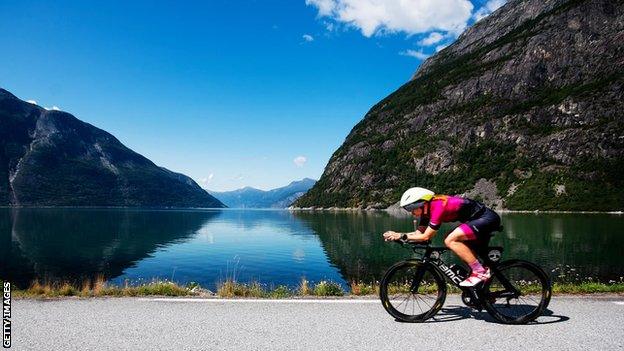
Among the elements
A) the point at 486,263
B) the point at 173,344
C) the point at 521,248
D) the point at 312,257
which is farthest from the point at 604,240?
the point at 173,344

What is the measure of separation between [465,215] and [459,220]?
0.23 meters

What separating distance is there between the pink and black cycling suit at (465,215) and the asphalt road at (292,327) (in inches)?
71.3

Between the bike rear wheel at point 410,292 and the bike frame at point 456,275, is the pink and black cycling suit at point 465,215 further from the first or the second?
the bike rear wheel at point 410,292

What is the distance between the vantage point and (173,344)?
23.2 feet

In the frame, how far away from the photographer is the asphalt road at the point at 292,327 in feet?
23.0

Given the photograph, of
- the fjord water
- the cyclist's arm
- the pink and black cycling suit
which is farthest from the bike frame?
the fjord water

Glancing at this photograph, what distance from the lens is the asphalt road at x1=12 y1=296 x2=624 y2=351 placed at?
7.02m

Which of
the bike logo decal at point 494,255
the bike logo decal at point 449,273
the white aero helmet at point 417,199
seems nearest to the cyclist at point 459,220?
the white aero helmet at point 417,199

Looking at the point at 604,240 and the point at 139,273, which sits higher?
the point at 604,240

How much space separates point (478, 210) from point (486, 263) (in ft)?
3.62

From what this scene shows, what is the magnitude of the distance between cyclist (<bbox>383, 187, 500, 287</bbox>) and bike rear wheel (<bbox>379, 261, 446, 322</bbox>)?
0.69 meters

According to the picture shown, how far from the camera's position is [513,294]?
28.8 feet

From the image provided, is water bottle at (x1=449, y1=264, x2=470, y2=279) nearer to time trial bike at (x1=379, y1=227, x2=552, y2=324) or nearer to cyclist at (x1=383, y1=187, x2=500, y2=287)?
time trial bike at (x1=379, y1=227, x2=552, y2=324)

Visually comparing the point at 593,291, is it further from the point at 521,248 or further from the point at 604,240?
the point at 604,240
